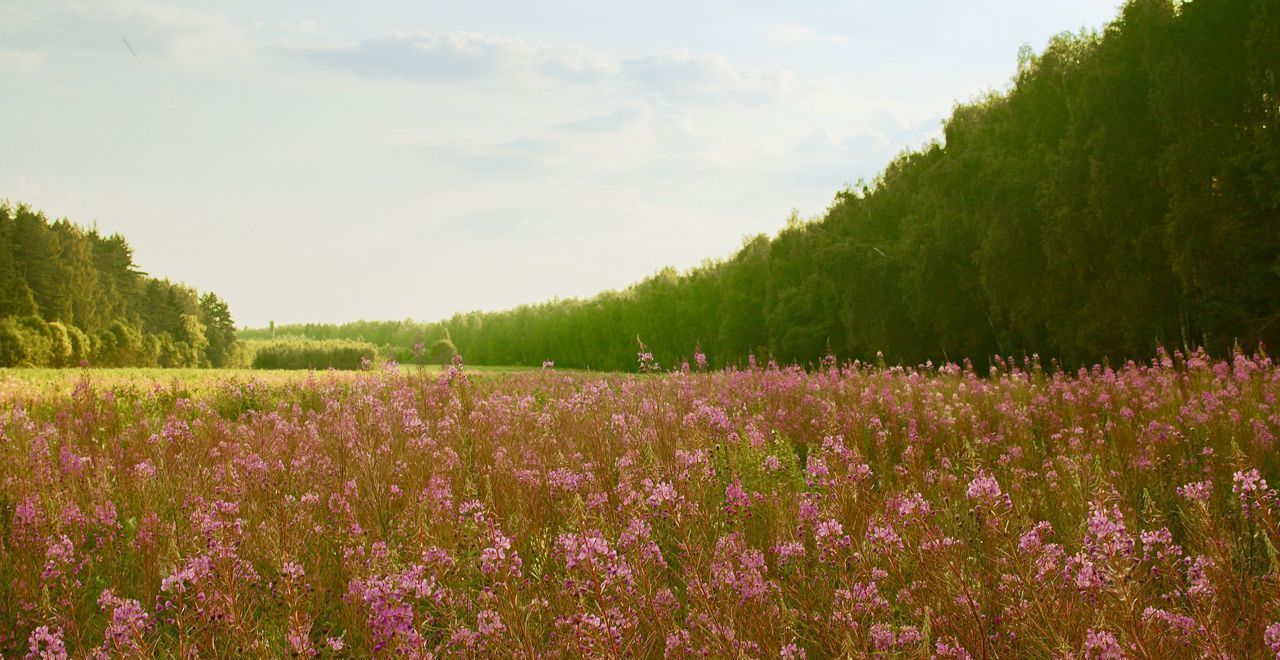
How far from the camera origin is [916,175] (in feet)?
96.9

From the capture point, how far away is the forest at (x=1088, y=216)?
50.5 feet

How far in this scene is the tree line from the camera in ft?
108

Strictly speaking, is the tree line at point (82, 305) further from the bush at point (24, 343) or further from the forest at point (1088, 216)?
the forest at point (1088, 216)

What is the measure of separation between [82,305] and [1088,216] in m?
44.3

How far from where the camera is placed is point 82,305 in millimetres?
38969

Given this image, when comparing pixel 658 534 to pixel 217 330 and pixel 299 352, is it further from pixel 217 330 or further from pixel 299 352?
pixel 299 352

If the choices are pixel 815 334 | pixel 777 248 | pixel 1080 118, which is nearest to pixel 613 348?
pixel 777 248

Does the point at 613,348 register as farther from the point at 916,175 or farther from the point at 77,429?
the point at 77,429

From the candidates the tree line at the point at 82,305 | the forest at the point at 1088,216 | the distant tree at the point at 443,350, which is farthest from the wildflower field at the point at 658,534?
the distant tree at the point at 443,350

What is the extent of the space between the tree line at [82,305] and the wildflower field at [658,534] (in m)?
30.2

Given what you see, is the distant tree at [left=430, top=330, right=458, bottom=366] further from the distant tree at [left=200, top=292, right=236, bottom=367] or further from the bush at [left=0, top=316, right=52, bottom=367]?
the bush at [left=0, top=316, right=52, bottom=367]

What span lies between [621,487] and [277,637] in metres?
1.68

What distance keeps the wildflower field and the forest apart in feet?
12.0

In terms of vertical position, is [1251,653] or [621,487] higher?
[621,487]
